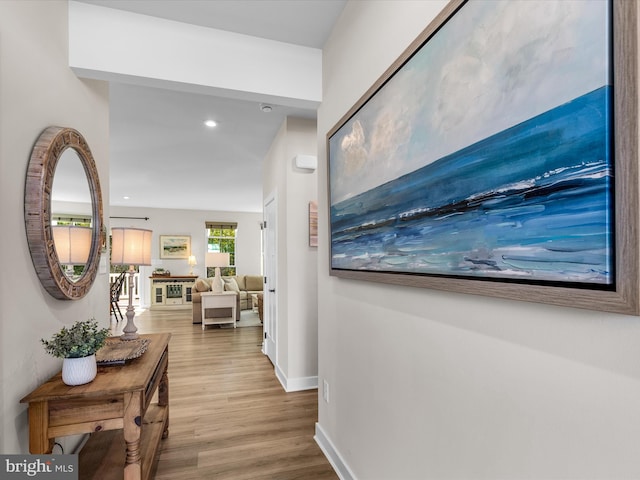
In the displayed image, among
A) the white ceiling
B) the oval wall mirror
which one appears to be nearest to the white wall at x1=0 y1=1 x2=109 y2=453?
the oval wall mirror

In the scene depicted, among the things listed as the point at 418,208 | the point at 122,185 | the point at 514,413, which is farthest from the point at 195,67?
the point at 122,185

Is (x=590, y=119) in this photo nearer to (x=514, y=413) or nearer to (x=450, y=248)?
(x=450, y=248)

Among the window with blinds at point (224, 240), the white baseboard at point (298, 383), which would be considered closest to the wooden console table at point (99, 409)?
the white baseboard at point (298, 383)

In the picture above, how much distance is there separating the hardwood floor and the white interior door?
0.81 feet

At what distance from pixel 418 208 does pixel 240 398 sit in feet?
9.05

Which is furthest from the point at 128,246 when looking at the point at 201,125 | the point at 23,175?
the point at 201,125

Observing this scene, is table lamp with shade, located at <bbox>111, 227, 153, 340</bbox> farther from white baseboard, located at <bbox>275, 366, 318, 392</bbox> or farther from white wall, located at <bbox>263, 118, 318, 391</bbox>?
white baseboard, located at <bbox>275, 366, 318, 392</bbox>

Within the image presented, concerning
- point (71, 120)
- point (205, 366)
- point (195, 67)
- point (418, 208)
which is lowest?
point (205, 366)

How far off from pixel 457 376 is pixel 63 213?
201cm

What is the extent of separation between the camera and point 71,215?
6.25 ft

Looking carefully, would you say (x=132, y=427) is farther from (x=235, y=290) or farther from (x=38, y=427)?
(x=235, y=290)

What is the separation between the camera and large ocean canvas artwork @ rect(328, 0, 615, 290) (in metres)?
0.66

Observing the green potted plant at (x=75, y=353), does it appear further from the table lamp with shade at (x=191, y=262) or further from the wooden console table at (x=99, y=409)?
the table lamp with shade at (x=191, y=262)

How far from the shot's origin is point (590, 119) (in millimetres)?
660
